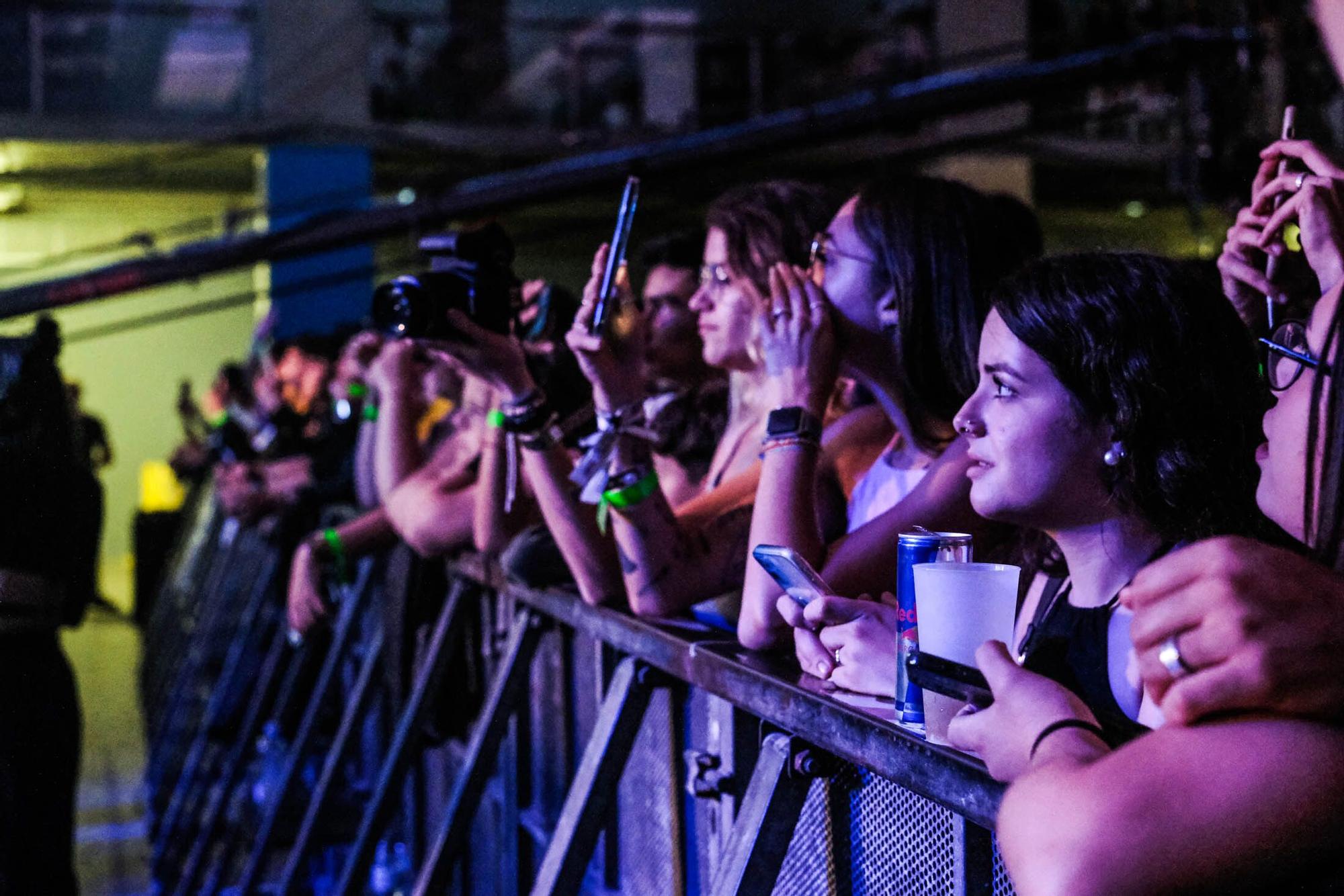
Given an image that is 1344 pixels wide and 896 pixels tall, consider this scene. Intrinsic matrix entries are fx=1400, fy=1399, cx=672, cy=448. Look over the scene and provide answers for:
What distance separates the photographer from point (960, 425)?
138 cm

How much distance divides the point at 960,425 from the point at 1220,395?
0.81 ft

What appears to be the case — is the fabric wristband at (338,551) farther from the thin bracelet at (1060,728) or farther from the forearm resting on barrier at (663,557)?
the thin bracelet at (1060,728)

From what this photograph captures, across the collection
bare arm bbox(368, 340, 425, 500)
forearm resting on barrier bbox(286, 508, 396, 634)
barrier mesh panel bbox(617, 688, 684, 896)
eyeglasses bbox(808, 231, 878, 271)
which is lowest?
forearm resting on barrier bbox(286, 508, 396, 634)

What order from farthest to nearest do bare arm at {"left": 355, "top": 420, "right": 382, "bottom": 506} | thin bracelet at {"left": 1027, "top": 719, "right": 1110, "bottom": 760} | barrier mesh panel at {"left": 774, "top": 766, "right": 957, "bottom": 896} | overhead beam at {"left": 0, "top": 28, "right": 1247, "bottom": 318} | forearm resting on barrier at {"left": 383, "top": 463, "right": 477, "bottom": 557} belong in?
bare arm at {"left": 355, "top": 420, "right": 382, "bottom": 506} < overhead beam at {"left": 0, "top": 28, "right": 1247, "bottom": 318} < forearm resting on barrier at {"left": 383, "top": 463, "right": 477, "bottom": 557} < barrier mesh panel at {"left": 774, "top": 766, "right": 957, "bottom": 896} < thin bracelet at {"left": 1027, "top": 719, "right": 1110, "bottom": 760}

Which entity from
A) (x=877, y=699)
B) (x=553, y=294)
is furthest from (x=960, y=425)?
(x=553, y=294)

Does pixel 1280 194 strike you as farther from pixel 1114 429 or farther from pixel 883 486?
pixel 883 486

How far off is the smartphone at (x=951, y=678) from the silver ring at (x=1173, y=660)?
0.20 meters

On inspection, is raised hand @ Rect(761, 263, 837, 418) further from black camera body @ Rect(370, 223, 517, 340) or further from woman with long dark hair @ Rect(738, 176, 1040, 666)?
black camera body @ Rect(370, 223, 517, 340)

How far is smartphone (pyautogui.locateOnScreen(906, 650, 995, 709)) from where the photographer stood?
954mm

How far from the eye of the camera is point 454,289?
2115 millimetres

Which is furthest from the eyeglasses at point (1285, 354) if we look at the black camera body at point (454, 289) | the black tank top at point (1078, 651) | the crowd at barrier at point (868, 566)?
the black camera body at point (454, 289)

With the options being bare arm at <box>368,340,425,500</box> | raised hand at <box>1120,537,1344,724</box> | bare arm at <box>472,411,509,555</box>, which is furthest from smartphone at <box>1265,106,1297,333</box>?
bare arm at <box>368,340,425,500</box>

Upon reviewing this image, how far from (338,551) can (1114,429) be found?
102 inches

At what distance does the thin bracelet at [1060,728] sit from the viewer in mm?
870
